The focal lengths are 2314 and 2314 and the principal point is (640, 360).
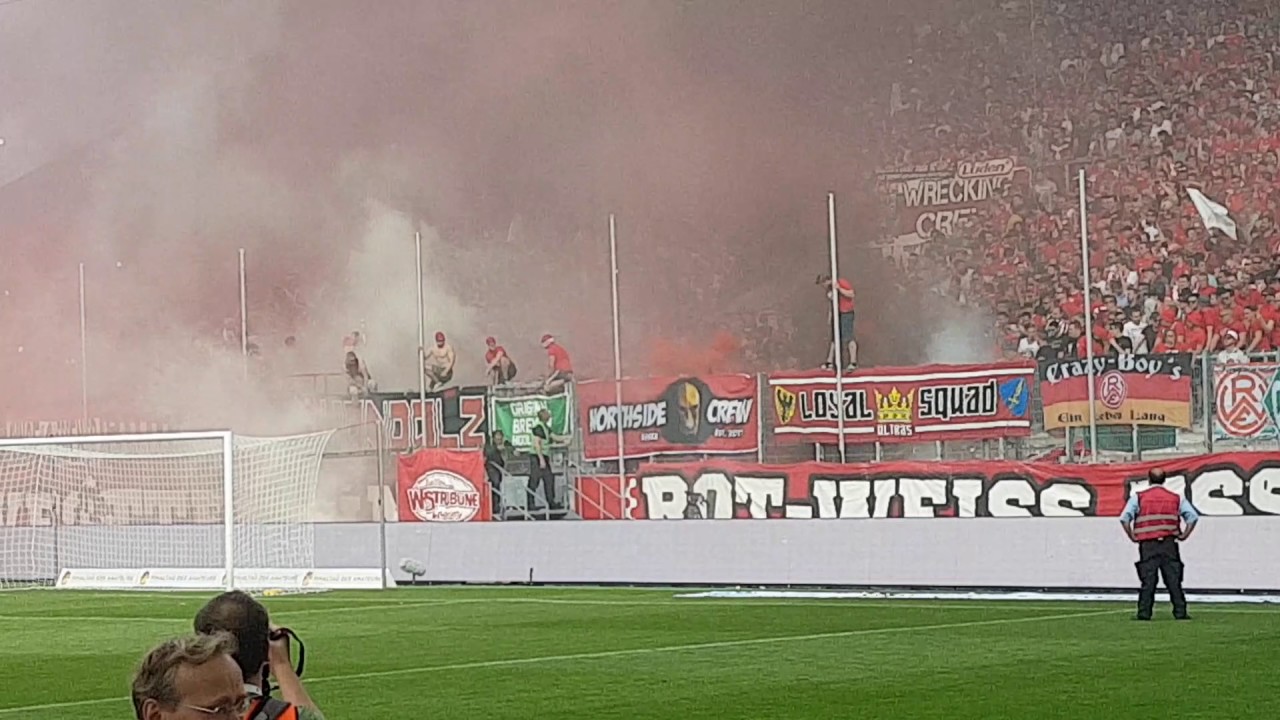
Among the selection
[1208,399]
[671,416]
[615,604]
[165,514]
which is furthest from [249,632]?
[165,514]

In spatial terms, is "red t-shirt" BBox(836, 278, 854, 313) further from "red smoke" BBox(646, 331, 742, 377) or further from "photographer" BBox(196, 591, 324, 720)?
"photographer" BBox(196, 591, 324, 720)

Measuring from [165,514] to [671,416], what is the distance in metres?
9.14

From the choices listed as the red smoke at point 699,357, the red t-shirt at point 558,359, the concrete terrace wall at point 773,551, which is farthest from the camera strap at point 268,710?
the red smoke at point 699,357

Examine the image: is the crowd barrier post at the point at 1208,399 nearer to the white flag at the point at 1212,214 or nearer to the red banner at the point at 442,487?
the white flag at the point at 1212,214

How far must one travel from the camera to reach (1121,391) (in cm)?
2845

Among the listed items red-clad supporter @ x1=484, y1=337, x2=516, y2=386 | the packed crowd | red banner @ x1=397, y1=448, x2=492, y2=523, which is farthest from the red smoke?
red banner @ x1=397, y1=448, x2=492, y2=523

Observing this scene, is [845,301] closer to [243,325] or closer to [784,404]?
[784,404]

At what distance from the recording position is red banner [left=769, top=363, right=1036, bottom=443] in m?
29.5

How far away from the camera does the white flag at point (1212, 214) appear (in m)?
33.8

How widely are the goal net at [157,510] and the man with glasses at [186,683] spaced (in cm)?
2564

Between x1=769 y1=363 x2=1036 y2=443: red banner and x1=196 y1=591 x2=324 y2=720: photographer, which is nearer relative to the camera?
x1=196 y1=591 x2=324 y2=720: photographer

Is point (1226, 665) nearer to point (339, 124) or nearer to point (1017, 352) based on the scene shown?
point (1017, 352)

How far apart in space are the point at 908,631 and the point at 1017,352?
14029 mm

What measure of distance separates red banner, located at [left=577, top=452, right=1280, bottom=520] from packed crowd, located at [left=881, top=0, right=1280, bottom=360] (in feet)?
7.11
